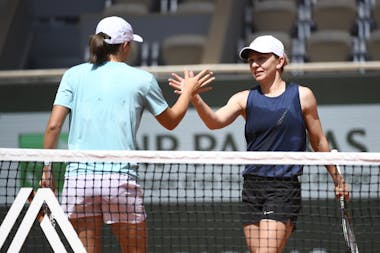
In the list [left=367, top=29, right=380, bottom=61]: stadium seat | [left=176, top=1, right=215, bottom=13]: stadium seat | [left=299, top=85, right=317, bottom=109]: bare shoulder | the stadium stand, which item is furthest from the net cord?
[left=176, top=1, right=215, bottom=13]: stadium seat

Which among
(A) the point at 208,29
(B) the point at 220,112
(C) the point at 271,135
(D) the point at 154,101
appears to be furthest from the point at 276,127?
(A) the point at 208,29

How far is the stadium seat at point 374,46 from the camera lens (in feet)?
37.4

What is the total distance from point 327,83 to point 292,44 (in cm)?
330

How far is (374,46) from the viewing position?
1145 cm

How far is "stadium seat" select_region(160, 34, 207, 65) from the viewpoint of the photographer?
11672 millimetres

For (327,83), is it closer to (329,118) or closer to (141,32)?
(329,118)

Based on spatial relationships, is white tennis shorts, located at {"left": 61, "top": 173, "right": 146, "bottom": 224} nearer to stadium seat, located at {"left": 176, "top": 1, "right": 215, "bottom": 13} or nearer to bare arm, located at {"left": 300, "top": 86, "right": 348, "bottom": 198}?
bare arm, located at {"left": 300, "top": 86, "right": 348, "bottom": 198}

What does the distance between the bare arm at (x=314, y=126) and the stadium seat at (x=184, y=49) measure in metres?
5.39

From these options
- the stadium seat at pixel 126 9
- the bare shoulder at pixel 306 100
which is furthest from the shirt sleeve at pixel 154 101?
the stadium seat at pixel 126 9

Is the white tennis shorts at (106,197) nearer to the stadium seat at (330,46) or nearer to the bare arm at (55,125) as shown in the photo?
the bare arm at (55,125)

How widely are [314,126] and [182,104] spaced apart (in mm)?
753

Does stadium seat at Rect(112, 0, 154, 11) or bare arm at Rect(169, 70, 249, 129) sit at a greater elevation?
stadium seat at Rect(112, 0, 154, 11)

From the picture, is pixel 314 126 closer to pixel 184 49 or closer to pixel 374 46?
Answer: pixel 374 46

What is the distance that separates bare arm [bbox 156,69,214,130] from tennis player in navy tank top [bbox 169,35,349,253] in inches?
1.9
